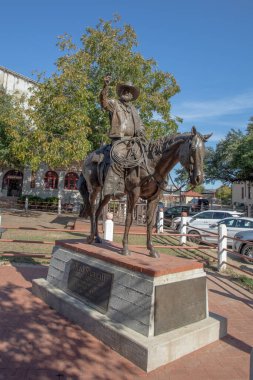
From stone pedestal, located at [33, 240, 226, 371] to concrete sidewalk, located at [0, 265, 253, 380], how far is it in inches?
5.8

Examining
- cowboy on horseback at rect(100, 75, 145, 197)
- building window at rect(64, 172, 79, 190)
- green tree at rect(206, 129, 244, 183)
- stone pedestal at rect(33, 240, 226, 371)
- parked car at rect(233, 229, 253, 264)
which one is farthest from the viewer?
green tree at rect(206, 129, 244, 183)

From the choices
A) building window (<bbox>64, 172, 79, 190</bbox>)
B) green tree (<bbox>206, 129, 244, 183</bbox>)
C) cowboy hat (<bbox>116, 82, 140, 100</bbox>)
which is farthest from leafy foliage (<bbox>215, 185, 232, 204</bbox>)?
cowboy hat (<bbox>116, 82, 140, 100</bbox>)

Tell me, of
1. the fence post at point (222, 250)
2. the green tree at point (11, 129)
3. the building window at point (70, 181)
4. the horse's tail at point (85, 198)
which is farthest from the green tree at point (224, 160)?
Result: the horse's tail at point (85, 198)

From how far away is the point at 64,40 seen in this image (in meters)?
19.9

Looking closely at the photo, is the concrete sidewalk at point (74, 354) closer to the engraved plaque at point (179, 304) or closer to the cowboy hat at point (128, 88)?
the engraved plaque at point (179, 304)

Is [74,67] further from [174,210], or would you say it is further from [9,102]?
[174,210]

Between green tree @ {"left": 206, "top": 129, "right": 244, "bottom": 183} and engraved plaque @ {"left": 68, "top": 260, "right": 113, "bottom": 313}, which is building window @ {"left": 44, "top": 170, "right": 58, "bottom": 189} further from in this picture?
engraved plaque @ {"left": 68, "top": 260, "right": 113, "bottom": 313}

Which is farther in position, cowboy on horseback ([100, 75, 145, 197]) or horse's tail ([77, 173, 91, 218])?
horse's tail ([77, 173, 91, 218])

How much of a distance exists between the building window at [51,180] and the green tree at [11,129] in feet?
20.0

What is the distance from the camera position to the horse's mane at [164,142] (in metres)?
4.89

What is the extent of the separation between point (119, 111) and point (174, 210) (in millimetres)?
23569

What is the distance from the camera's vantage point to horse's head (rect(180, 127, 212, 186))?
4414mm

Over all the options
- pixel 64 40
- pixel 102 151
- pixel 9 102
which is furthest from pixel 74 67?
pixel 102 151

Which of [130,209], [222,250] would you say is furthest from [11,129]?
[130,209]
